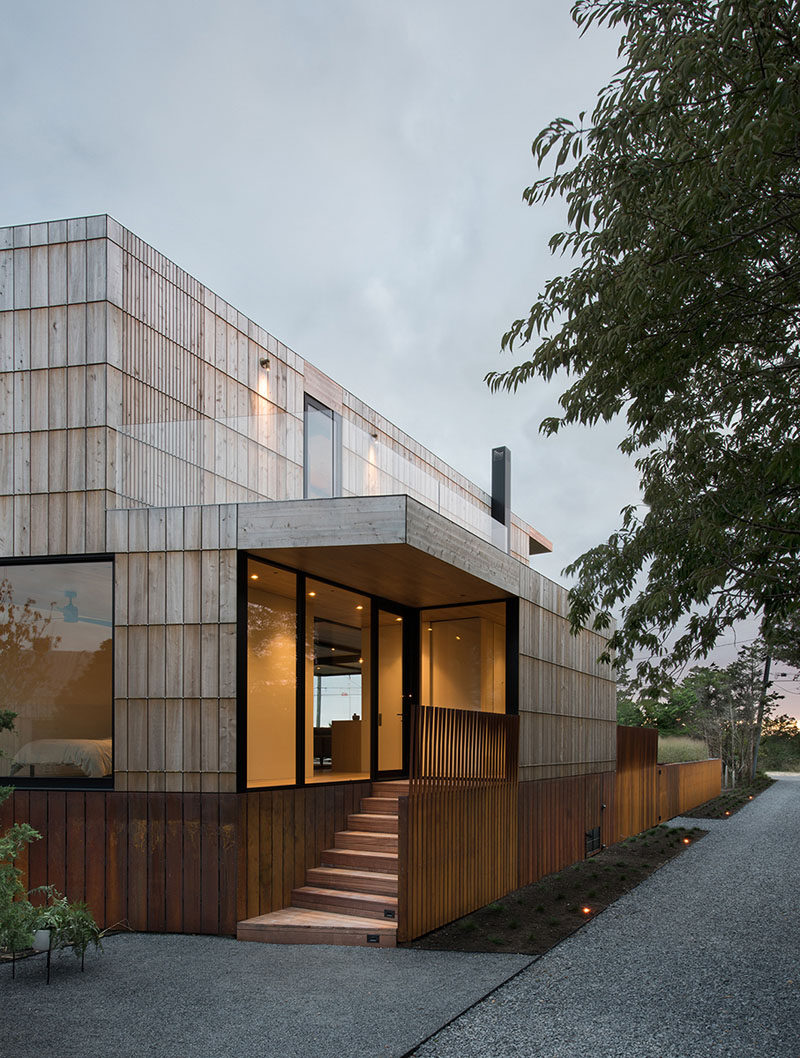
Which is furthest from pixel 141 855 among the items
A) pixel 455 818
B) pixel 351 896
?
pixel 455 818

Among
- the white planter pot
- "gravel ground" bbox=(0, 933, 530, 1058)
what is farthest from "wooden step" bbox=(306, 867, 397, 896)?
the white planter pot

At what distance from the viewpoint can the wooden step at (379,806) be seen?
959 cm

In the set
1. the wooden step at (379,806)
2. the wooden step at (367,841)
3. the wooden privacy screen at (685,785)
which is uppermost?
the wooden step at (379,806)

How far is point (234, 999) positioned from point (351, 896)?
2.34 meters

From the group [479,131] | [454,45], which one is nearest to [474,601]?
[454,45]

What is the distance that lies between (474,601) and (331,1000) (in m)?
5.98

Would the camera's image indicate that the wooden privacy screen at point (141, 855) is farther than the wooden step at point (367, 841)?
No

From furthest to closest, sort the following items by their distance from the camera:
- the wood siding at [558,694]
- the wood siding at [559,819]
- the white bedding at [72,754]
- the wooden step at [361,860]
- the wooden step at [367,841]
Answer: the wood siding at [558,694] < the wood siding at [559,819] < the wooden step at [367,841] < the wooden step at [361,860] < the white bedding at [72,754]

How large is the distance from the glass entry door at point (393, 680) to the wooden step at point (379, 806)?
45.8 inches

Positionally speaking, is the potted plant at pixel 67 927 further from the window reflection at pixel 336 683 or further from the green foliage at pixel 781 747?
the green foliage at pixel 781 747

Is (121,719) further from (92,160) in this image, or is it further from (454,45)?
(92,160)

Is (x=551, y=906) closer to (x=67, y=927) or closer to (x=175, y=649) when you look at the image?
(x=175, y=649)

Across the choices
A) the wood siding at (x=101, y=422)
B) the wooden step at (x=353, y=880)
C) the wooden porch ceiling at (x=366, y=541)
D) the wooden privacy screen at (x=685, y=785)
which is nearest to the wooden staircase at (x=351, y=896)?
the wooden step at (x=353, y=880)

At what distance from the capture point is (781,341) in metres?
6.00
